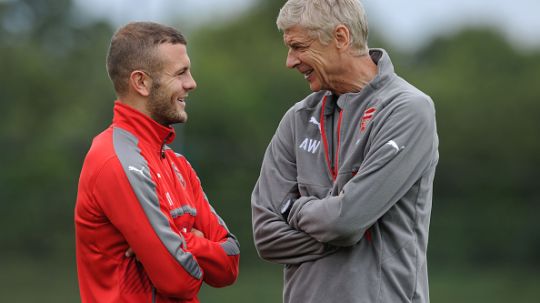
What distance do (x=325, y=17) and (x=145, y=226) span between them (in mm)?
1130

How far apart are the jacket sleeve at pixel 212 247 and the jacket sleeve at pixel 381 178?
37 centimetres

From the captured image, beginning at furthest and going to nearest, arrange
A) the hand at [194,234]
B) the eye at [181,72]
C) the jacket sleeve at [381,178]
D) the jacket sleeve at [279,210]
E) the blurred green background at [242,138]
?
the blurred green background at [242,138]
the eye at [181,72]
the jacket sleeve at [279,210]
the hand at [194,234]
the jacket sleeve at [381,178]

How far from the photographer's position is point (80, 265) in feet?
13.2

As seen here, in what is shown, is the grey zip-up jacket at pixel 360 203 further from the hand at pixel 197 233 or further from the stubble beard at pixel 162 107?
the stubble beard at pixel 162 107

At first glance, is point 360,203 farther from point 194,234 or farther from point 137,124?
point 137,124

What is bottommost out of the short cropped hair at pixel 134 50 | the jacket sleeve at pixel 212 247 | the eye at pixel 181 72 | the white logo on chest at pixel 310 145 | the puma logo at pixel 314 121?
the jacket sleeve at pixel 212 247

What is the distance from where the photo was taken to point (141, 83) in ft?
13.4

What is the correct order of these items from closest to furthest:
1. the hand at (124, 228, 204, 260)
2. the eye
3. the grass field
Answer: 1. the hand at (124, 228, 204, 260)
2. the eye
3. the grass field

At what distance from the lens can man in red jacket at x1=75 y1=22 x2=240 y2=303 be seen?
3.87m

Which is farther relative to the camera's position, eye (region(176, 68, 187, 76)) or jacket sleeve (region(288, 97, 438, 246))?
eye (region(176, 68, 187, 76))

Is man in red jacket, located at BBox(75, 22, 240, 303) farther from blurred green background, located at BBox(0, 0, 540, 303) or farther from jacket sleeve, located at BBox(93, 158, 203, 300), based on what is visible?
blurred green background, located at BBox(0, 0, 540, 303)

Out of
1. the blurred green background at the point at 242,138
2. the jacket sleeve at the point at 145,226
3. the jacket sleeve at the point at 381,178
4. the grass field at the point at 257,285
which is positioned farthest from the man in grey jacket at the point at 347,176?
the grass field at the point at 257,285

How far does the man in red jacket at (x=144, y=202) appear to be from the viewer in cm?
387

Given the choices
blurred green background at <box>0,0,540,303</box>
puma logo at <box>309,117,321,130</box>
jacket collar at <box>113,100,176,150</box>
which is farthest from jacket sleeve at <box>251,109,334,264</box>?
blurred green background at <box>0,0,540,303</box>
